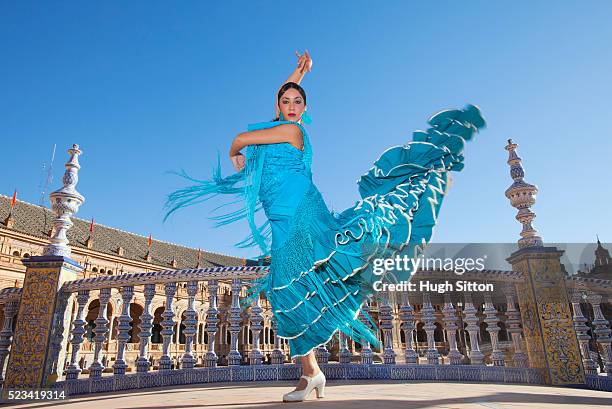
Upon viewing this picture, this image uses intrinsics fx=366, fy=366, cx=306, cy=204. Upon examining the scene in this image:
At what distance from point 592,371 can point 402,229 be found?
314 cm

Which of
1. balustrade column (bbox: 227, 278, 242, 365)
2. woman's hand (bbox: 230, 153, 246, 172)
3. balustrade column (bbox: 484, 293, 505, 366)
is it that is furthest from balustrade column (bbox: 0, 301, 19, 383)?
balustrade column (bbox: 484, 293, 505, 366)

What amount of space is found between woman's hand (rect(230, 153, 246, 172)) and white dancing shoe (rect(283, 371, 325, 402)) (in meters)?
1.99

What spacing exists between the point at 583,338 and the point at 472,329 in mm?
1231

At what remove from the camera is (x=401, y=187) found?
3312 mm

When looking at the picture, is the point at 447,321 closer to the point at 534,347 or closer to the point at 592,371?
the point at 534,347

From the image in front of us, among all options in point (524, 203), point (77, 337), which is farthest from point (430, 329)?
point (77, 337)

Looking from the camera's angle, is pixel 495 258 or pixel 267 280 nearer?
pixel 267 280

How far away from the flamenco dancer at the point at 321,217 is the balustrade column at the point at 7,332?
2873 millimetres

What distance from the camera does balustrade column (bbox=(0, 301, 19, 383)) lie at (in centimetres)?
435

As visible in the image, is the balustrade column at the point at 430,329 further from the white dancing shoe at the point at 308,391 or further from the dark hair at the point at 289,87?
Answer: the dark hair at the point at 289,87

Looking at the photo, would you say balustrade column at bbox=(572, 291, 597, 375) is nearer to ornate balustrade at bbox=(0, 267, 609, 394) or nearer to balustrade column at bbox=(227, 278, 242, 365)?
ornate balustrade at bbox=(0, 267, 609, 394)

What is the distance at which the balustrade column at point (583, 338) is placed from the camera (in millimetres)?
4182

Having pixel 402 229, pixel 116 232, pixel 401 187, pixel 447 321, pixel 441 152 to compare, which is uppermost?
pixel 116 232

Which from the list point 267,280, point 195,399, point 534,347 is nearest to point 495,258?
point 534,347
